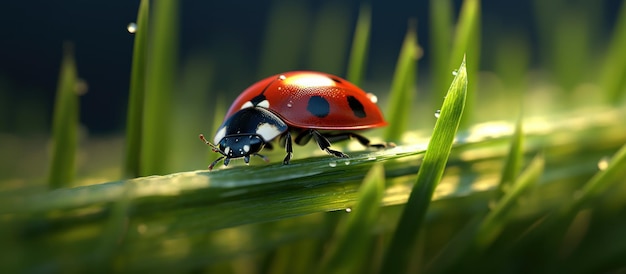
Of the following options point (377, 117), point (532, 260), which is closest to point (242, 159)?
point (377, 117)

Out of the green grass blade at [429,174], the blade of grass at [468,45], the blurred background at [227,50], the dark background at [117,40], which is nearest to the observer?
the green grass blade at [429,174]

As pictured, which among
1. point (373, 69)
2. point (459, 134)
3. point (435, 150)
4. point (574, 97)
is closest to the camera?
point (435, 150)

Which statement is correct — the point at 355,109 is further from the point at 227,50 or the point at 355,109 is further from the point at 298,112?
the point at 227,50

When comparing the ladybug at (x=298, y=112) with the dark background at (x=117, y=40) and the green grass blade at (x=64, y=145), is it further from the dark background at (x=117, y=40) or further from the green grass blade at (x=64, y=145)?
the dark background at (x=117, y=40)

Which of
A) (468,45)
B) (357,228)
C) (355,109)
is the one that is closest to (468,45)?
(468,45)

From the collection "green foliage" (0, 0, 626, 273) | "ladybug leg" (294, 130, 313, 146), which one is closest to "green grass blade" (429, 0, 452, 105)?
"green foliage" (0, 0, 626, 273)

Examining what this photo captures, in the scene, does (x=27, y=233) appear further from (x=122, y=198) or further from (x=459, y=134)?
(x=459, y=134)

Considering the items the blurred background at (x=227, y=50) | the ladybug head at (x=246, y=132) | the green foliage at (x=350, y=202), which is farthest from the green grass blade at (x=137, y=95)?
the blurred background at (x=227, y=50)
